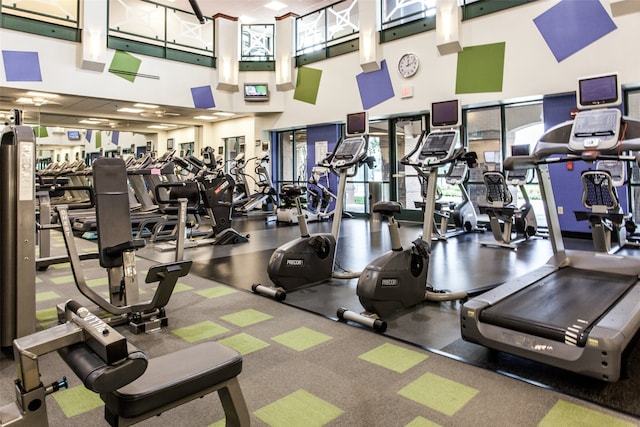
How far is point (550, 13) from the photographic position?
691 centimetres

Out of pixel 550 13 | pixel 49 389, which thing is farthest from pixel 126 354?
pixel 550 13

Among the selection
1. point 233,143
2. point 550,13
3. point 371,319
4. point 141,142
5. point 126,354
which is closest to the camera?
point 126,354

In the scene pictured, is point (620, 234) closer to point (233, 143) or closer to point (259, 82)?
point (259, 82)

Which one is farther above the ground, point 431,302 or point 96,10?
point 96,10

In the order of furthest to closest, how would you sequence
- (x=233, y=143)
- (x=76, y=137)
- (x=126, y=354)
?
(x=76, y=137) < (x=233, y=143) < (x=126, y=354)

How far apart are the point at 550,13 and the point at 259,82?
7194 millimetres

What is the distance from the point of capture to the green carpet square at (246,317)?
316 cm

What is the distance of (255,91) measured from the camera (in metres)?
11.4

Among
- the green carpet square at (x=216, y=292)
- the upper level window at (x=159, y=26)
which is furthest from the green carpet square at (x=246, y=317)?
the upper level window at (x=159, y=26)

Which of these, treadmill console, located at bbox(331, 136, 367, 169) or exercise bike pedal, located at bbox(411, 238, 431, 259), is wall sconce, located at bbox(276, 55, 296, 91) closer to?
treadmill console, located at bbox(331, 136, 367, 169)

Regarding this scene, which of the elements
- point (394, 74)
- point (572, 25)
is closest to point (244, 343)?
point (572, 25)

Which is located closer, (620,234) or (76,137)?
(620,234)

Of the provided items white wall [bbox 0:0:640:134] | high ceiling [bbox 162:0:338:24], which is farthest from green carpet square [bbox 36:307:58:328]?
high ceiling [bbox 162:0:338:24]

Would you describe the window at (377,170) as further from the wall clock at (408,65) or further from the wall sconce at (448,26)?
the wall sconce at (448,26)
